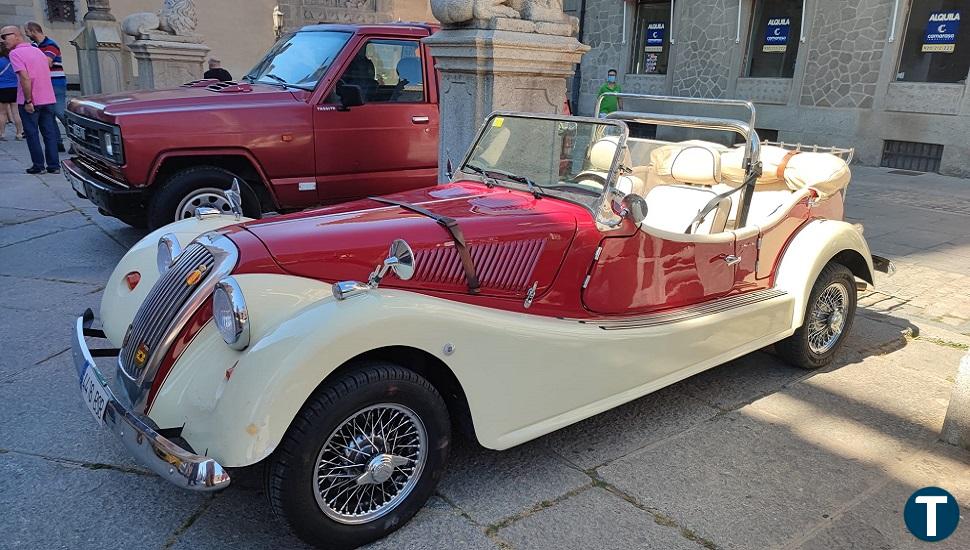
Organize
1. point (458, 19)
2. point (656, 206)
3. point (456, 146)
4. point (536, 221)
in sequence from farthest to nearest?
point (456, 146)
point (458, 19)
point (656, 206)
point (536, 221)

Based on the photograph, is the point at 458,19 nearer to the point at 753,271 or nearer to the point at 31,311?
the point at 753,271

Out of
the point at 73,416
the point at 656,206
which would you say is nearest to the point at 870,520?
the point at 656,206

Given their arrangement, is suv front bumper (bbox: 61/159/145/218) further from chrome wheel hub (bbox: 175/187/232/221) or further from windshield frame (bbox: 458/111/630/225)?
windshield frame (bbox: 458/111/630/225)

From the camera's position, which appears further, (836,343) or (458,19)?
(458,19)

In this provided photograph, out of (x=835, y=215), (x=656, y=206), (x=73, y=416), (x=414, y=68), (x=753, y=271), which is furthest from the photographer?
(x=414, y=68)

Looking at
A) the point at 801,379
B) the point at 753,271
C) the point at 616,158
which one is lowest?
the point at 801,379

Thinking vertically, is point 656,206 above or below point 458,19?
below

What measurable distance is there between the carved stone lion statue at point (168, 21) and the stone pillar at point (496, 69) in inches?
291

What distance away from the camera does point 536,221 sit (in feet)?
10.5

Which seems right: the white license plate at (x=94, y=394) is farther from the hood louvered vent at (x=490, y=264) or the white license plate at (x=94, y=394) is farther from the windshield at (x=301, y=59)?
the windshield at (x=301, y=59)

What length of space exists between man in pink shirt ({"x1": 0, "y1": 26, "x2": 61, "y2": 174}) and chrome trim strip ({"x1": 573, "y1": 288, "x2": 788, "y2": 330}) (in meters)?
9.72

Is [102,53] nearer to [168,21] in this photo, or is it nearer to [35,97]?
[168,21]

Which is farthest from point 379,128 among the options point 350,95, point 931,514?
point 931,514

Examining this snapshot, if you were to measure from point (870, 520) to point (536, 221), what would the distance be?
76.3 inches
